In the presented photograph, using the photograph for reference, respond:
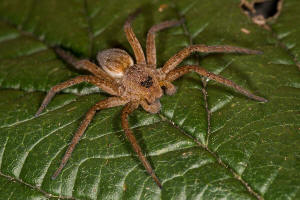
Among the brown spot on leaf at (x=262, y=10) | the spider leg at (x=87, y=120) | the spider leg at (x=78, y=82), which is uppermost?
the brown spot on leaf at (x=262, y=10)

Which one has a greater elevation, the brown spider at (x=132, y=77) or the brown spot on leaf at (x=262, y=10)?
the brown spot on leaf at (x=262, y=10)

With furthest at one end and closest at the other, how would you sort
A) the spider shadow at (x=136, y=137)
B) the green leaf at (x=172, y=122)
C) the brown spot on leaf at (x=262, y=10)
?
1. the brown spot on leaf at (x=262, y=10)
2. the spider shadow at (x=136, y=137)
3. the green leaf at (x=172, y=122)

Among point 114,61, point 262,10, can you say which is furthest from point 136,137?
point 262,10

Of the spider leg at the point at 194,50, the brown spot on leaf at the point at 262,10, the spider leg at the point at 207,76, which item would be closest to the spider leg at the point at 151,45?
the spider leg at the point at 194,50

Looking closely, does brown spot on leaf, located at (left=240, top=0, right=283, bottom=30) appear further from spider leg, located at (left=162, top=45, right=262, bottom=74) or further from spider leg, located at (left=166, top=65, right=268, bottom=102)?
spider leg, located at (left=166, top=65, right=268, bottom=102)

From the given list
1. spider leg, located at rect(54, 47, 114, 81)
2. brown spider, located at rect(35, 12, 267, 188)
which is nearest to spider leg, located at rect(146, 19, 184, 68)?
brown spider, located at rect(35, 12, 267, 188)

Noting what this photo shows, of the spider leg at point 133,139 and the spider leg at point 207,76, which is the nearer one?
the spider leg at point 133,139

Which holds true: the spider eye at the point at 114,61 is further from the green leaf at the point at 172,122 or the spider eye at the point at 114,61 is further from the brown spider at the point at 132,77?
the green leaf at the point at 172,122

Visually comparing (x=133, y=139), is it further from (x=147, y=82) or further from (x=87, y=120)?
(x=147, y=82)

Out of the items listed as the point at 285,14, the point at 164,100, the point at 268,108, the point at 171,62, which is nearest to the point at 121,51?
the point at 171,62
